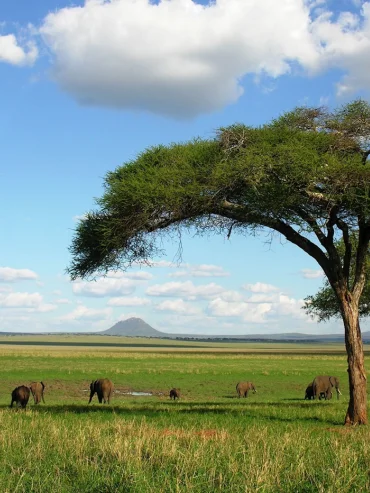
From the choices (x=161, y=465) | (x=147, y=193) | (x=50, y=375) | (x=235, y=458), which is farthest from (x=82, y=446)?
(x=50, y=375)

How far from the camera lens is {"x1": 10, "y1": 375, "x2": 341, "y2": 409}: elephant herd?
25031 mm

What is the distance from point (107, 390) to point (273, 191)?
14311 mm

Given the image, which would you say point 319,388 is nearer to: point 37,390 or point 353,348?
point 37,390

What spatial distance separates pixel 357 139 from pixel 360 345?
658 centimetres

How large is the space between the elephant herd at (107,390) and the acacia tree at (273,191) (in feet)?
24.3

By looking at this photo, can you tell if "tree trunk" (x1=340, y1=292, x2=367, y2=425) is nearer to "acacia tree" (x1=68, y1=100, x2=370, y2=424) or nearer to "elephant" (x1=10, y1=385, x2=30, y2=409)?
"acacia tree" (x1=68, y1=100, x2=370, y2=424)

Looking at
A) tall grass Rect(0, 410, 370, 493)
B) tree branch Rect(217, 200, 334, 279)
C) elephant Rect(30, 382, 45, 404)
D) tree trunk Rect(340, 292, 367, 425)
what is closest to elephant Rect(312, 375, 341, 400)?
elephant Rect(30, 382, 45, 404)

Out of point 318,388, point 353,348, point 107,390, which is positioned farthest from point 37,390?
point 353,348

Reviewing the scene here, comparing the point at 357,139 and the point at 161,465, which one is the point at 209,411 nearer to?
the point at 357,139

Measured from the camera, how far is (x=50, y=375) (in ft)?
145

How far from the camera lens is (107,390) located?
28188 millimetres

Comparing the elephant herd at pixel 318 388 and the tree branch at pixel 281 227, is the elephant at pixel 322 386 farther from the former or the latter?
the tree branch at pixel 281 227

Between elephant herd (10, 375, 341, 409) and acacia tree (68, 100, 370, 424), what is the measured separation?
740cm

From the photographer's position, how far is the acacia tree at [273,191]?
18.0m
